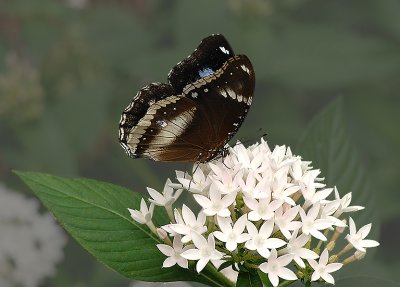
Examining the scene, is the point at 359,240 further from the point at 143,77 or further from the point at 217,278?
the point at 143,77

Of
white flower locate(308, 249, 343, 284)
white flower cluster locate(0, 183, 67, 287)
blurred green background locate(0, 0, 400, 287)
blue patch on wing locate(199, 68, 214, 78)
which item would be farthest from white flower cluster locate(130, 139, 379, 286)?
blurred green background locate(0, 0, 400, 287)

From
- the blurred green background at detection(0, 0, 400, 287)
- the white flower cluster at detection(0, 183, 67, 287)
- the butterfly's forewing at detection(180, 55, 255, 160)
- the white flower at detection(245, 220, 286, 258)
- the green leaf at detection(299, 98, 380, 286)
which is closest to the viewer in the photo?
the white flower at detection(245, 220, 286, 258)

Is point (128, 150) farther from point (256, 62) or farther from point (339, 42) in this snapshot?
point (339, 42)

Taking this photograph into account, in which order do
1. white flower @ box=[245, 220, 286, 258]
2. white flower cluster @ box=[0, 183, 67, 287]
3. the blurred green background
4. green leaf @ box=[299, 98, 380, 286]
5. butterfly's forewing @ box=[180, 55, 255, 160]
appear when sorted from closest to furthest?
1. white flower @ box=[245, 220, 286, 258]
2. butterfly's forewing @ box=[180, 55, 255, 160]
3. green leaf @ box=[299, 98, 380, 286]
4. white flower cluster @ box=[0, 183, 67, 287]
5. the blurred green background

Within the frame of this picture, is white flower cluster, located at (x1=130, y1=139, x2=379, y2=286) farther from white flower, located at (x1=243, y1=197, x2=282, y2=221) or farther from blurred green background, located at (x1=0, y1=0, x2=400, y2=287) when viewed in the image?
blurred green background, located at (x1=0, y1=0, x2=400, y2=287)

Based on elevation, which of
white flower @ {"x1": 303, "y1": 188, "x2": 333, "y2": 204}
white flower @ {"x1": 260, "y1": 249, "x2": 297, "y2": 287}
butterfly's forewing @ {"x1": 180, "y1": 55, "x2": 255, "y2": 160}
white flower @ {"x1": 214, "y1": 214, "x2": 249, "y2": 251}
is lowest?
white flower @ {"x1": 260, "y1": 249, "x2": 297, "y2": 287}

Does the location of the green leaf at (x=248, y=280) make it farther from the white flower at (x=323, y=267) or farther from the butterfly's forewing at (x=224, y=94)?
the butterfly's forewing at (x=224, y=94)

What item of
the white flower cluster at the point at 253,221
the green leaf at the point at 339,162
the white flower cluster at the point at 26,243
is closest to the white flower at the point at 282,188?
the white flower cluster at the point at 253,221

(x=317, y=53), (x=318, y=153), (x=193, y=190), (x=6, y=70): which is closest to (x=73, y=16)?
(x=6, y=70)

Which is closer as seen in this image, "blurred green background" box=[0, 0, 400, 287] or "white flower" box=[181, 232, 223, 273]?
"white flower" box=[181, 232, 223, 273]
